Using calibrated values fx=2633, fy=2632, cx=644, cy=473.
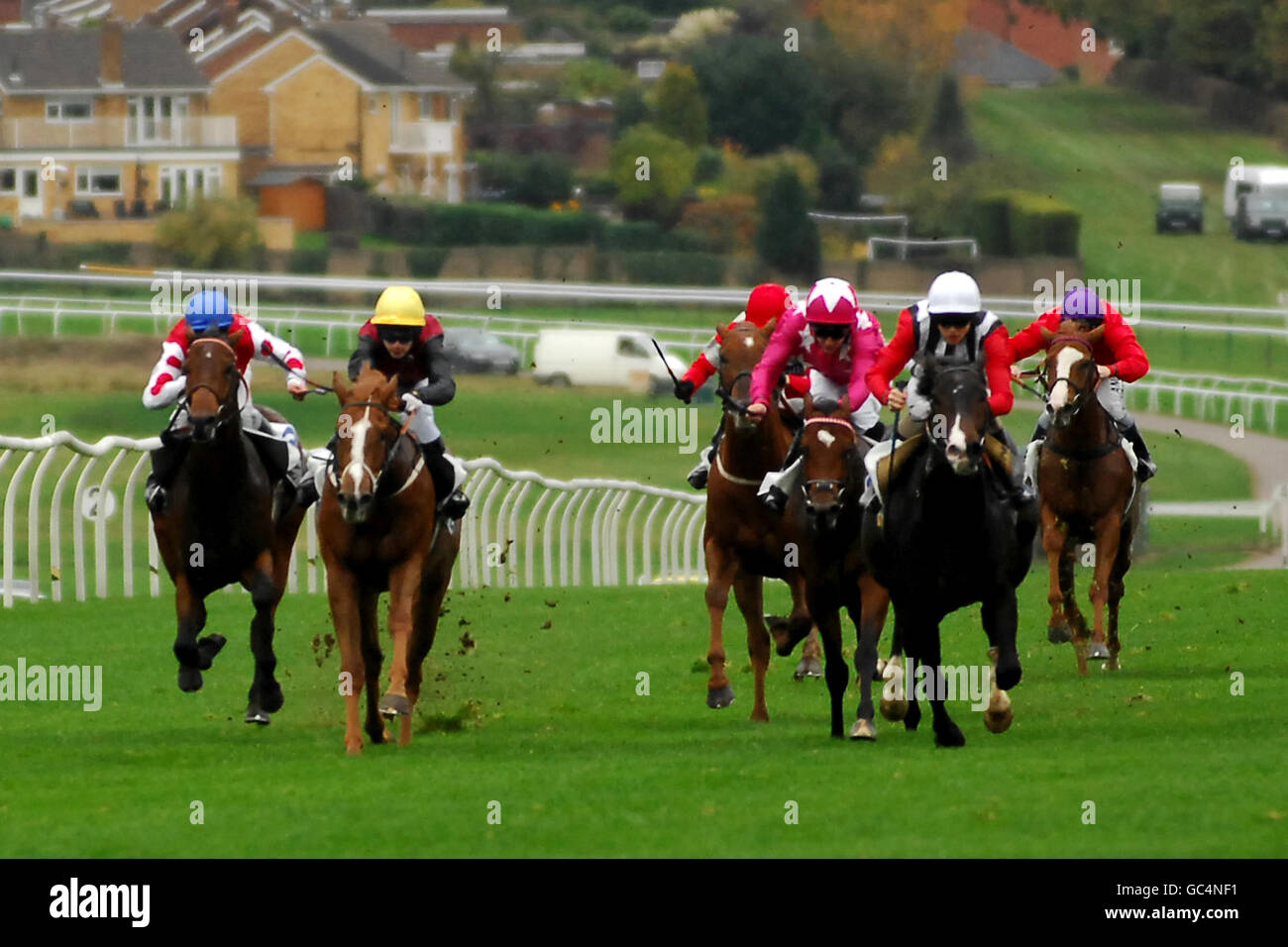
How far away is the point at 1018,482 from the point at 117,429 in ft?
90.7

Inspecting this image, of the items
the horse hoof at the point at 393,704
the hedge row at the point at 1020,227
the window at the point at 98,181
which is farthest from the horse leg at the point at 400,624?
the window at the point at 98,181

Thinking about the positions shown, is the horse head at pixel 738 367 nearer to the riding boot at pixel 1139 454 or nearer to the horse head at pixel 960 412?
the horse head at pixel 960 412

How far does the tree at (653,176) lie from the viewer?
61938 millimetres

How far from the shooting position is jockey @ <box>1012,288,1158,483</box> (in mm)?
13242

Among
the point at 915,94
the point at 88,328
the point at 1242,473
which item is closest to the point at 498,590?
the point at 1242,473

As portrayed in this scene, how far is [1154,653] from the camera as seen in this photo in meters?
14.1

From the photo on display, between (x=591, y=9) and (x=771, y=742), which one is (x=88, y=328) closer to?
(x=771, y=742)

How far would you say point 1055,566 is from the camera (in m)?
13.8

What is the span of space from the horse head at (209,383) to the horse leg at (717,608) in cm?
220

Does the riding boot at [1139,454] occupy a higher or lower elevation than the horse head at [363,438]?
lower

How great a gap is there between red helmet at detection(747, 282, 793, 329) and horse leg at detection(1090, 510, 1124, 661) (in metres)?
2.37

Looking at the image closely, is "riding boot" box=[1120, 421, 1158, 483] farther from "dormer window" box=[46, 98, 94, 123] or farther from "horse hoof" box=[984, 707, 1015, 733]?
"dormer window" box=[46, 98, 94, 123]

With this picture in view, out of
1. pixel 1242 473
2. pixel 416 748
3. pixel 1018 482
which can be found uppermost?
pixel 1018 482

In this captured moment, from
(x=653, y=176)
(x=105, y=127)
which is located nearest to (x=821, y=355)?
(x=653, y=176)
